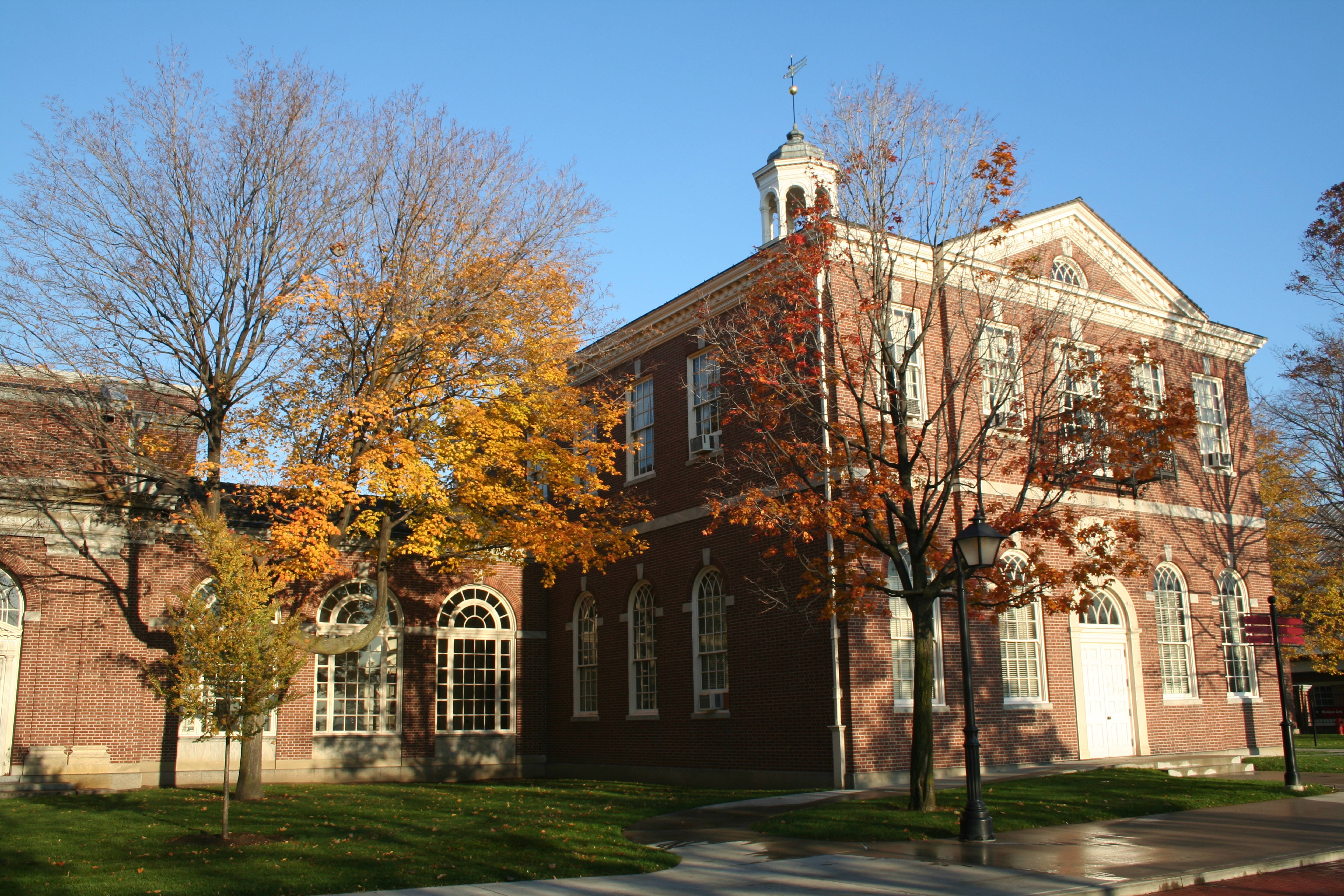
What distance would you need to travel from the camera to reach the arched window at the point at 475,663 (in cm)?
2588

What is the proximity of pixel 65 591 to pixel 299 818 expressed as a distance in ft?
31.3

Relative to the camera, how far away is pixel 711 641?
21.8 metres

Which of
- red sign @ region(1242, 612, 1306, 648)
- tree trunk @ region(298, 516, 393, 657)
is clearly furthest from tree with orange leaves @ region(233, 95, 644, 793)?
red sign @ region(1242, 612, 1306, 648)

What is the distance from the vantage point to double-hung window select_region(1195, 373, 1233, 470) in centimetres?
2580

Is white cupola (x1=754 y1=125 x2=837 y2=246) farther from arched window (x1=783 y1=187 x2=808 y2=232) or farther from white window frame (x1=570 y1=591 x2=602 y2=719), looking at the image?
white window frame (x1=570 y1=591 x2=602 y2=719)

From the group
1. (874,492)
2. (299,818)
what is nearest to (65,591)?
(299,818)

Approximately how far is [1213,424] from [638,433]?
13.8 metres

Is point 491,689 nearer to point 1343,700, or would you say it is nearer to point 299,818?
point 299,818

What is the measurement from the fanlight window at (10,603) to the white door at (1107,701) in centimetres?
2100

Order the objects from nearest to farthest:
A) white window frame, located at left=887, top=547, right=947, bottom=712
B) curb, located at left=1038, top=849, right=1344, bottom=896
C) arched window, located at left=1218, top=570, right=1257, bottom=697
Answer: curb, located at left=1038, top=849, right=1344, bottom=896
white window frame, located at left=887, top=547, right=947, bottom=712
arched window, located at left=1218, top=570, right=1257, bottom=697

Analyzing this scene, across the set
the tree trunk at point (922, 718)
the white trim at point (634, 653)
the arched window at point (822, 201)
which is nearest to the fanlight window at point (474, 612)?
the white trim at point (634, 653)

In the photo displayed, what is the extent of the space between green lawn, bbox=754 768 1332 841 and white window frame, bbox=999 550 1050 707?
2403 millimetres

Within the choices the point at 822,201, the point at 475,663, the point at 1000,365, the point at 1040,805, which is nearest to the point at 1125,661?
the point at 1040,805

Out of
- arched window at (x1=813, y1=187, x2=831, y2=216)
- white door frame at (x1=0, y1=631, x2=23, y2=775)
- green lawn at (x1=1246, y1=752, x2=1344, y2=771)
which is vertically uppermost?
arched window at (x1=813, y1=187, x2=831, y2=216)
